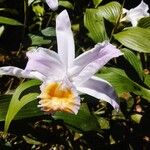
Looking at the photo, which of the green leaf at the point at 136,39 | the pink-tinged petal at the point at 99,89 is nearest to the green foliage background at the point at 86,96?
the green leaf at the point at 136,39

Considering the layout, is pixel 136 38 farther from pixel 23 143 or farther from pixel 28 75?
pixel 23 143

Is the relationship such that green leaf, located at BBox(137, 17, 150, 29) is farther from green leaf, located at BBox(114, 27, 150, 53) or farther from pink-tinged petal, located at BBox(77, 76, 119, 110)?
pink-tinged petal, located at BBox(77, 76, 119, 110)

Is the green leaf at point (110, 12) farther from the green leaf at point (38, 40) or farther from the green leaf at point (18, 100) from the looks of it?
the green leaf at point (18, 100)

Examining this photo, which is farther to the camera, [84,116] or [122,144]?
[122,144]

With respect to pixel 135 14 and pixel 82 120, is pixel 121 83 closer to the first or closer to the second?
pixel 82 120

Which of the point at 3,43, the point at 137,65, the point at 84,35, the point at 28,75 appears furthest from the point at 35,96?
the point at 3,43

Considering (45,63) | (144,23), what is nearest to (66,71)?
(45,63)
